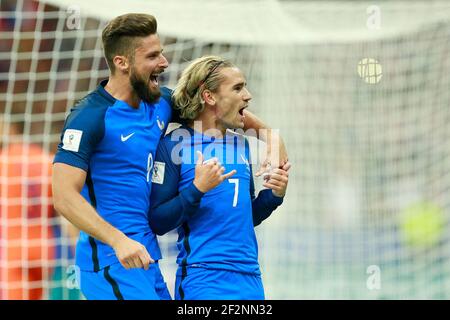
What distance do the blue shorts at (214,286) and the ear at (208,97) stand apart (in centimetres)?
69

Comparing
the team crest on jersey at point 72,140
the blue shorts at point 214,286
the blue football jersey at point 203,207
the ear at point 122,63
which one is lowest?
the blue shorts at point 214,286

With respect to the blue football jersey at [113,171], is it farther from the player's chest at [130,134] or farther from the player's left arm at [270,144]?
the player's left arm at [270,144]

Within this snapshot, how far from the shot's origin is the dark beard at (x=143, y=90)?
343 centimetres

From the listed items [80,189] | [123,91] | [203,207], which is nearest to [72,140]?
[80,189]

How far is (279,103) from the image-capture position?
725 centimetres

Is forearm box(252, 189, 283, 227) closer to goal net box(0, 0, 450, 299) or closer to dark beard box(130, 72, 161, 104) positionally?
dark beard box(130, 72, 161, 104)

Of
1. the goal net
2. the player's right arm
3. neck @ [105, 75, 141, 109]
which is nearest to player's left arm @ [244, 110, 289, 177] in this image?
neck @ [105, 75, 141, 109]

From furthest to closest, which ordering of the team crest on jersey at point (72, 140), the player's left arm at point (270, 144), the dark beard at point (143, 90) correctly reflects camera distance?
1. the player's left arm at point (270, 144)
2. the dark beard at point (143, 90)
3. the team crest on jersey at point (72, 140)

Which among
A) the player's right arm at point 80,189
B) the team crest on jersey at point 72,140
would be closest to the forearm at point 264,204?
the player's right arm at point 80,189

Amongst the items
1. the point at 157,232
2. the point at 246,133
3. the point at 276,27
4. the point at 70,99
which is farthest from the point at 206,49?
the point at 157,232

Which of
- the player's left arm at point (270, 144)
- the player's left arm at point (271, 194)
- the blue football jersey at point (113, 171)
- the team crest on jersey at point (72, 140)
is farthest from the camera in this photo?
the player's left arm at point (270, 144)

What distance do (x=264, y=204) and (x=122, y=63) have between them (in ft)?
2.72

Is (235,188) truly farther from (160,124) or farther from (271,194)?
(160,124)
